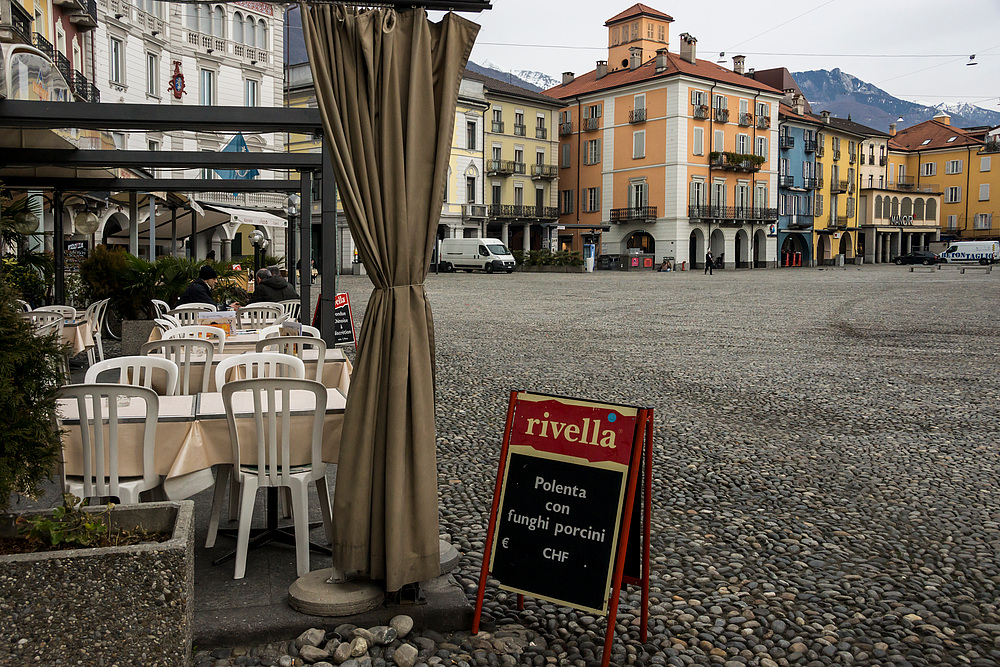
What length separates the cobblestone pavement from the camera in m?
3.10

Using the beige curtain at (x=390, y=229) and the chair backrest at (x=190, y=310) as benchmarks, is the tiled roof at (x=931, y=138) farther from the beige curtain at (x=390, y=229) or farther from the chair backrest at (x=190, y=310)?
the beige curtain at (x=390, y=229)

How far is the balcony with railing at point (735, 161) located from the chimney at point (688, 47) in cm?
607

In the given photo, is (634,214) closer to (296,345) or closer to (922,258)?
(922,258)

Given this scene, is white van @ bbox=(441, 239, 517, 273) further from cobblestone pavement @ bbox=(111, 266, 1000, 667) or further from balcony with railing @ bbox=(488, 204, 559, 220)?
Result: cobblestone pavement @ bbox=(111, 266, 1000, 667)

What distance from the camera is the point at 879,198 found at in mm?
67688

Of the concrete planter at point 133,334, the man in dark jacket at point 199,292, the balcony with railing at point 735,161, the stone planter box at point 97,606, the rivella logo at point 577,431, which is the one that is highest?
the balcony with railing at point 735,161

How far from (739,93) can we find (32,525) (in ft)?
180

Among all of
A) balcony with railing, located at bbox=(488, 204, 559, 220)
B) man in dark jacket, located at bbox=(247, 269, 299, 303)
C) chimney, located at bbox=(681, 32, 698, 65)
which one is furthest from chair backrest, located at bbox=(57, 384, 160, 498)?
chimney, located at bbox=(681, 32, 698, 65)

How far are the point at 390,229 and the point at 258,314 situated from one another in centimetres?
708

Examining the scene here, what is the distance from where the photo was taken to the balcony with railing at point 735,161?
51.9m

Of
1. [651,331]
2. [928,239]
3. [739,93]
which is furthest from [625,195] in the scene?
[651,331]

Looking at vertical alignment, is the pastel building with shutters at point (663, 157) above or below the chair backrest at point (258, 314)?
above

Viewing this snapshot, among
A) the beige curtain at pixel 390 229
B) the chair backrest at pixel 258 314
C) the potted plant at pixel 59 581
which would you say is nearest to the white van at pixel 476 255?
the chair backrest at pixel 258 314

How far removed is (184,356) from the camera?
5988 mm
